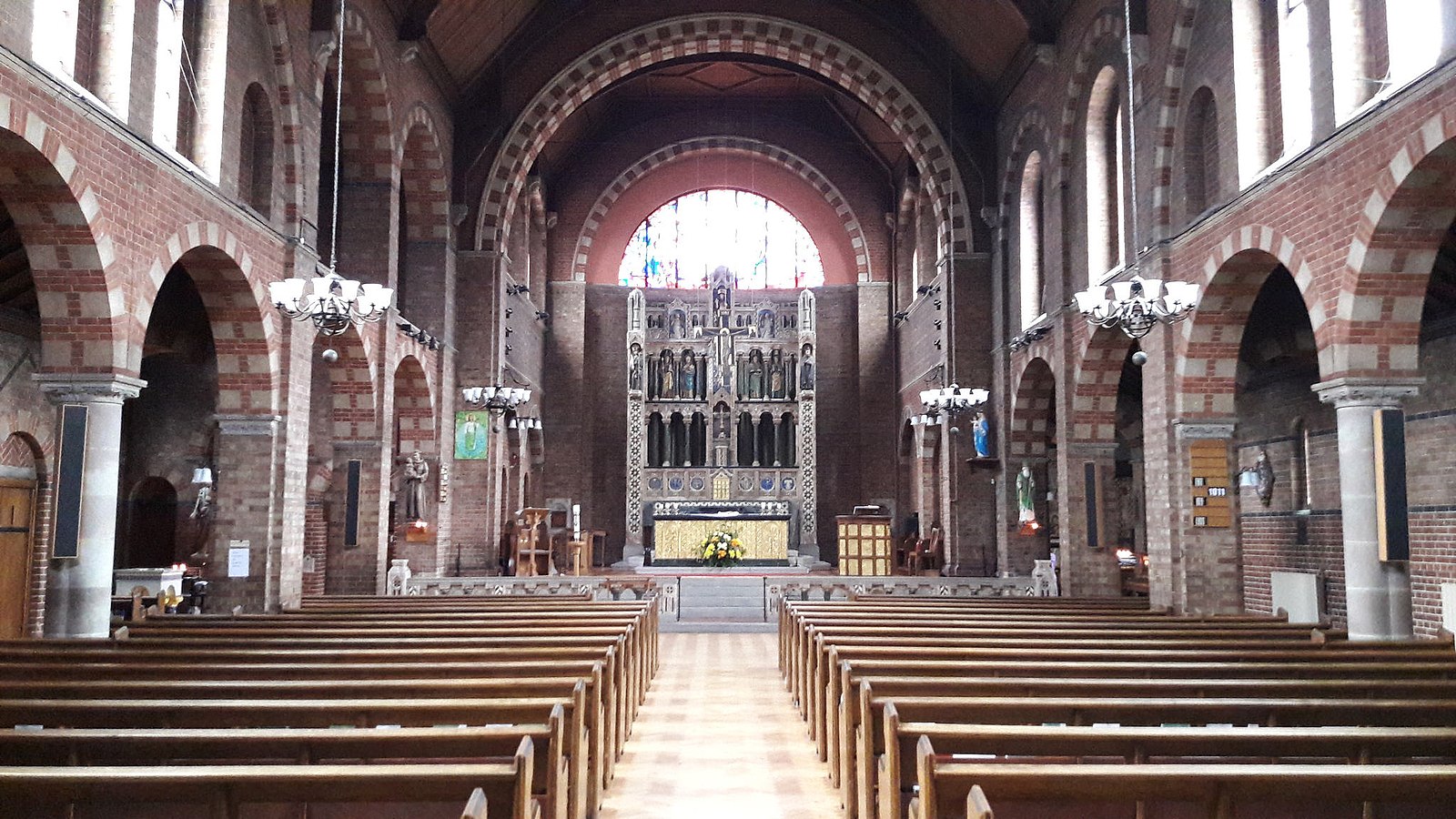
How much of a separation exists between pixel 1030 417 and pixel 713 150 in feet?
43.0

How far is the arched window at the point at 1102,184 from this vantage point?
16438 mm

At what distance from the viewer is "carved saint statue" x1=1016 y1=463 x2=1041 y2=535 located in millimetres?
19328

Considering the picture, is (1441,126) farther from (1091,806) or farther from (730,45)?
(730,45)

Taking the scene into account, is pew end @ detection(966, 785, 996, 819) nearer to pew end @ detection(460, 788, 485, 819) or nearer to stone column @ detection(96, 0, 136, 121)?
pew end @ detection(460, 788, 485, 819)

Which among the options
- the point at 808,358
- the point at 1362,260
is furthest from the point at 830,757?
the point at 808,358

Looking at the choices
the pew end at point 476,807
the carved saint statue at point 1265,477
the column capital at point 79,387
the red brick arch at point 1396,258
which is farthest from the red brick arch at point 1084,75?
the pew end at point 476,807

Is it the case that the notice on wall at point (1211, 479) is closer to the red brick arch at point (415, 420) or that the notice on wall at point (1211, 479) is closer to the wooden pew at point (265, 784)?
the wooden pew at point (265, 784)

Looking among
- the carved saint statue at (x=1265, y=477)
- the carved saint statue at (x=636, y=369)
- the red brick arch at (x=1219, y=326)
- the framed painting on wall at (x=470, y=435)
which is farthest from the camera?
the carved saint statue at (x=636, y=369)

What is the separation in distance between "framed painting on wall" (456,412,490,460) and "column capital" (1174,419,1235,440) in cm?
1267

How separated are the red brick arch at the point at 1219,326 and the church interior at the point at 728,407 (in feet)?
0.26

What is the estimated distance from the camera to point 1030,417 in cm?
1980

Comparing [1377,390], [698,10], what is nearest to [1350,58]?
[1377,390]

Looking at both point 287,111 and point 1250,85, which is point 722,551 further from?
point 1250,85

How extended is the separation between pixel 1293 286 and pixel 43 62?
552 inches
